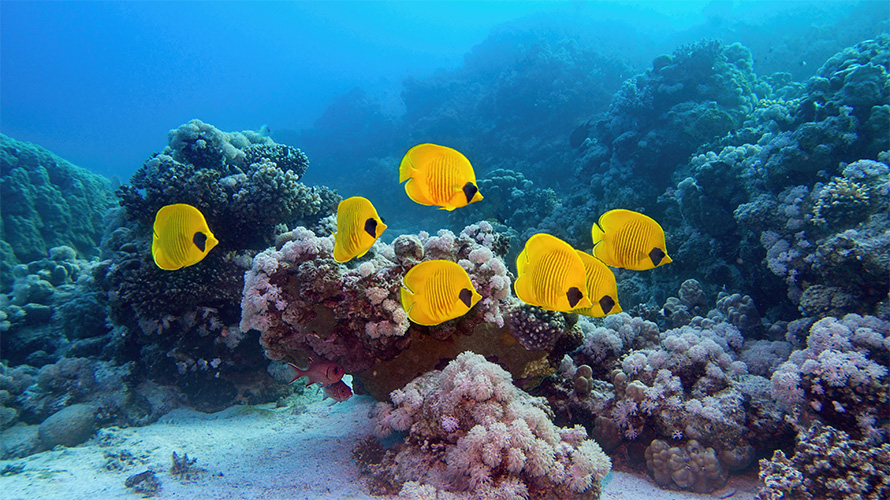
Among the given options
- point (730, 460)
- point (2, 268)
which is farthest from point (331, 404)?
point (2, 268)

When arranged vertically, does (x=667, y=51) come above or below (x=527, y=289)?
above

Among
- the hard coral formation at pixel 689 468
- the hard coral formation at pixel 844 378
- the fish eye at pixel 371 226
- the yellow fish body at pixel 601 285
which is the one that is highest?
the fish eye at pixel 371 226

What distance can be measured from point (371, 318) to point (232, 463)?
1966mm

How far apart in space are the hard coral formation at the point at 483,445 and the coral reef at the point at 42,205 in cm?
1037

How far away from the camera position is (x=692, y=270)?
7477mm

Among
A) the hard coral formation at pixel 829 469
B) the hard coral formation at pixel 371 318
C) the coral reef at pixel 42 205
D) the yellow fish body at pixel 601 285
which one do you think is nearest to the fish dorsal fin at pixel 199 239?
the hard coral formation at pixel 371 318

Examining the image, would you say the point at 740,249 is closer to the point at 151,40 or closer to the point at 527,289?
the point at 527,289

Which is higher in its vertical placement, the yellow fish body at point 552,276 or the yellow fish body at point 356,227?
the yellow fish body at point 356,227

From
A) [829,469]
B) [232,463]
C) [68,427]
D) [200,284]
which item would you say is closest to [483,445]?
[232,463]

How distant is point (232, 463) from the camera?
138 inches

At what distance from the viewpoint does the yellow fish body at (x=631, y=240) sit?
6.99 ft

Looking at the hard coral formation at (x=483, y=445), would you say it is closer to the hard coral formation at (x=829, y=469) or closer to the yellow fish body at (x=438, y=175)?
the hard coral formation at (x=829, y=469)

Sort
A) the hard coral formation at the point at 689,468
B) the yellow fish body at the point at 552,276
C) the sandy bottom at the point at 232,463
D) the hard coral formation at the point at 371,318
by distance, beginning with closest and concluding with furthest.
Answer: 1. the yellow fish body at the point at 552,276
2. the sandy bottom at the point at 232,463
3. the hard coral formation at the point at 689,468
4. the hard coral formation at the point at 371,318

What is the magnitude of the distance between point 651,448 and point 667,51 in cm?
3638
